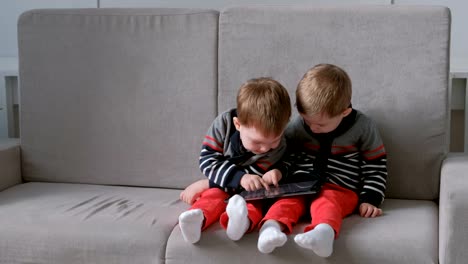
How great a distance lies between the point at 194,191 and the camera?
2.09m

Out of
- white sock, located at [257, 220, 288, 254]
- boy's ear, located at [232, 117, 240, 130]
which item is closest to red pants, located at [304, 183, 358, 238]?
white sock, located at [257, 220, 288, 254]

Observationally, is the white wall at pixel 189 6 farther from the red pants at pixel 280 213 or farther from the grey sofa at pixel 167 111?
the red pants at pixel 280 213

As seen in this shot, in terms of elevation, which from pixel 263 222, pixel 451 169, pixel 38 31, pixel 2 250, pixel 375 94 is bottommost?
pixel 2 250

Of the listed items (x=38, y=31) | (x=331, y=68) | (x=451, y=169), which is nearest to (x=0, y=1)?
(x=38, y=31)

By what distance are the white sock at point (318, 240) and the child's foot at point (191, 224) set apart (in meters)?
0.27

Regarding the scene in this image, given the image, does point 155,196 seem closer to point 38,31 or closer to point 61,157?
point 61,157

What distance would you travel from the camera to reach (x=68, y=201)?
2104mm

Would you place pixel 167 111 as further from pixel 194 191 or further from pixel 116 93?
pixel 194 191

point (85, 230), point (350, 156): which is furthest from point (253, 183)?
point (85, 230)

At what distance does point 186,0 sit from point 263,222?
1.31 metres

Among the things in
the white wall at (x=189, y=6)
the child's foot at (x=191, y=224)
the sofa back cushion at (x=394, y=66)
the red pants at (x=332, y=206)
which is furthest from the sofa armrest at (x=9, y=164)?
the red pants at (x=332, y=206)

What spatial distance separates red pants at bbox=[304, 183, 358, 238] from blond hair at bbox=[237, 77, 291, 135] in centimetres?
24

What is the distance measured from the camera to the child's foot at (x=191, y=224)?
66.3 inches

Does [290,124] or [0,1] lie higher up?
[0,1]
